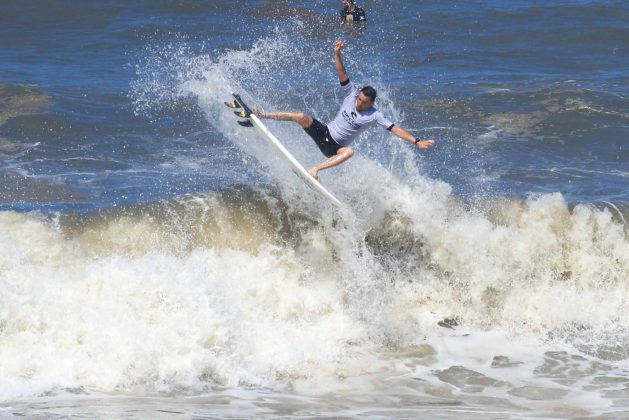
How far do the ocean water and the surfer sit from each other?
3144 mm

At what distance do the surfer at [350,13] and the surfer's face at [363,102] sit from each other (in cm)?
1250

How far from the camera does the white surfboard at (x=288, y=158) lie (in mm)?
11594

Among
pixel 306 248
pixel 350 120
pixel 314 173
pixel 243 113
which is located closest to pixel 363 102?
pixel 350 120

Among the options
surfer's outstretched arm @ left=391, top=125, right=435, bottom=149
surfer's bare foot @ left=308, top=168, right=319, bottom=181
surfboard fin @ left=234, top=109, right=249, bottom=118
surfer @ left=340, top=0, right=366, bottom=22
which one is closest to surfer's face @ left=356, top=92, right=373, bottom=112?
surfer's outstretched arm @ left=391, top=125, right=435, bottom=149

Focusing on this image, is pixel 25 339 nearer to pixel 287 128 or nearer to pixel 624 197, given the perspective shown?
pixel 287 128

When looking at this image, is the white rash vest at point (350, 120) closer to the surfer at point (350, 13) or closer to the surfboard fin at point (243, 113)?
the surfboard fin at point (243, 113)

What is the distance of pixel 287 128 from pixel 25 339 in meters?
5.49

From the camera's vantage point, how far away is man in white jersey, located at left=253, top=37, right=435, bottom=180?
11.5m

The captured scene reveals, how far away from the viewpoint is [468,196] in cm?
1431

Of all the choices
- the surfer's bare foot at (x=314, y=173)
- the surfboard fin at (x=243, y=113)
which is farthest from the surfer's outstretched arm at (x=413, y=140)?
the surfboard fin at (x=243, y=113)

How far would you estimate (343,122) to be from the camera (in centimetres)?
1187

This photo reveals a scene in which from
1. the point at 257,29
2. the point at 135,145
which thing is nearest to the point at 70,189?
the point at 135,145

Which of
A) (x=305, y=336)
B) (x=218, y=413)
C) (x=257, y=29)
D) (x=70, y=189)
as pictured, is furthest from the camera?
(x=257, y=29)

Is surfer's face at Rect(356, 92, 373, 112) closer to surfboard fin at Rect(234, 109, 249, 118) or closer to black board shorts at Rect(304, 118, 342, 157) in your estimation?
black board shorts at Rect(304, 118, 342, 157)
